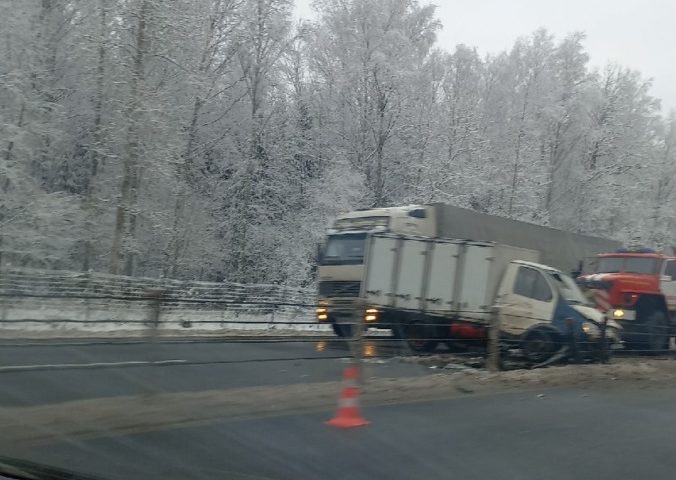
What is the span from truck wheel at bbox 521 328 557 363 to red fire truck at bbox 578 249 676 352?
430 centimetres

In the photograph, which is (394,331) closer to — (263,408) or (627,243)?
(263,408)

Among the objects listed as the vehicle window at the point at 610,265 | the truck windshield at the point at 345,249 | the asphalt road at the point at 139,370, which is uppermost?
the vehicle window at the point at 610,265

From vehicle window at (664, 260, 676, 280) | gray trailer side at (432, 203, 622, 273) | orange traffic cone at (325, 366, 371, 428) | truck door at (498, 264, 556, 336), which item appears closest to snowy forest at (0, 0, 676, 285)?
gray trailer side at (432, 203, 622, 273)

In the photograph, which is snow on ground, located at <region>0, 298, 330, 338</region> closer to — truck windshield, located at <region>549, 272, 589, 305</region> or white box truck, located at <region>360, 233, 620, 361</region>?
white box truck, located at <region>360, 233, 620, 361</region>

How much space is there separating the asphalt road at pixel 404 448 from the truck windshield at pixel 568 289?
6.12 m

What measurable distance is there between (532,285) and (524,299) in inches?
13.5

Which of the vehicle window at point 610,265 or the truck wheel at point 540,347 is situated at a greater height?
the vehicle window at point 610,265

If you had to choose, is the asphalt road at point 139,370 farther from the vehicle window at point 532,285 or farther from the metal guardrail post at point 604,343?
the metal guardrail post at point 604,343

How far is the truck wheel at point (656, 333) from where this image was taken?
19.2 metres

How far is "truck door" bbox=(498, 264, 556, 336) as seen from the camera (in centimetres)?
1547

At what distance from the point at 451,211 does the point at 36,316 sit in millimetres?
11820

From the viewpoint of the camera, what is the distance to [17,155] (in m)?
26.4

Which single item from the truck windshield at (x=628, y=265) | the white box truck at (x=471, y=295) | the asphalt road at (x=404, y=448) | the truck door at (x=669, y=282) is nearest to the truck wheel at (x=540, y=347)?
the white box truck at (x=471, y=295)

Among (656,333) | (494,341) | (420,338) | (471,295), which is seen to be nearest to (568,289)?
(471,295)
